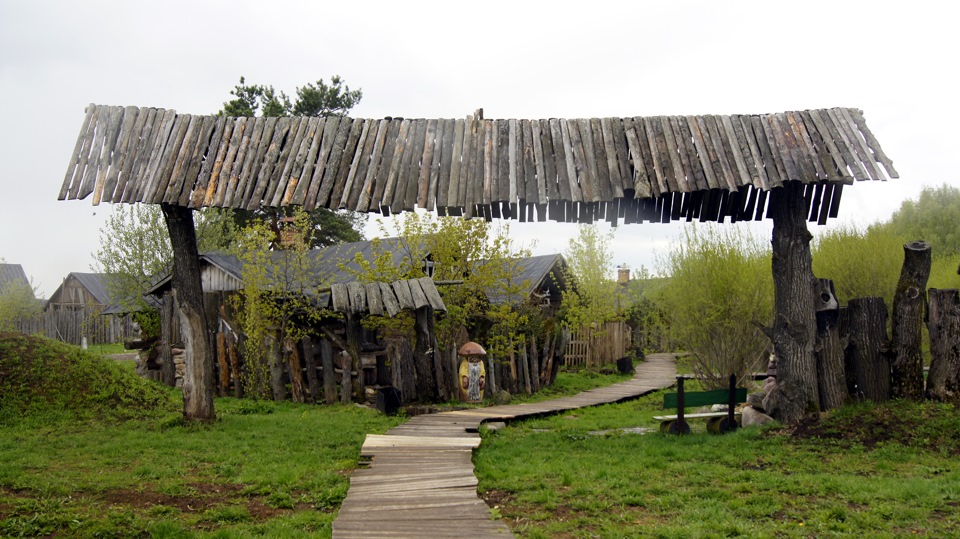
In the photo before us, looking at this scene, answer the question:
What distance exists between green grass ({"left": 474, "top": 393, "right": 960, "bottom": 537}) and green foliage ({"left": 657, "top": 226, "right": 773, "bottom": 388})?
4.68 meters

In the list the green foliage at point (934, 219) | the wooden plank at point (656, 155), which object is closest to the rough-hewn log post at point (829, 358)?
the wooden plank at point (656, 155)

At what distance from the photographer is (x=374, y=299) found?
1457cm

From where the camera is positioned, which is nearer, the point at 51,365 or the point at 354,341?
the point at 51,365

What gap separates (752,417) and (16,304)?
39.3m

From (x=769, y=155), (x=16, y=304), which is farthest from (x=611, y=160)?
(x=16, y=304)

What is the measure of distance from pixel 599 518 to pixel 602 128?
6556 millimetres

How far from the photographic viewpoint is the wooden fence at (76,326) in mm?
43062

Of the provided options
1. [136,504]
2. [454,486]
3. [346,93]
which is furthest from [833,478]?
[346,93]

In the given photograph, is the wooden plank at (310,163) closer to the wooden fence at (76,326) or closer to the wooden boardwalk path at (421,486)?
the wooden boardwalk path at (421,486)

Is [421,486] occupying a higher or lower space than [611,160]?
lower

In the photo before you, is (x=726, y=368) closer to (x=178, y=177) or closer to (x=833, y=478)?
(x=833, y=478)

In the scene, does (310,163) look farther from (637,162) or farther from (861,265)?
(861,265)

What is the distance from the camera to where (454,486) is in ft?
25.1

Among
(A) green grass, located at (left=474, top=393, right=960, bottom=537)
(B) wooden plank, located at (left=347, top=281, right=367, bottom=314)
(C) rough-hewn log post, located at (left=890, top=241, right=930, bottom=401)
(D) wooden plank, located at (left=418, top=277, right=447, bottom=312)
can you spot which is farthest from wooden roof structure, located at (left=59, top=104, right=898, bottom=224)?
(B) wooden plank, located at (left=347, top=281, right=367, bottom=314)
